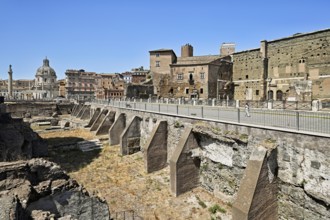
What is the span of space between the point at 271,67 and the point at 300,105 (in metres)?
21.0

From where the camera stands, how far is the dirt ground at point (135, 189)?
10328 millimetres

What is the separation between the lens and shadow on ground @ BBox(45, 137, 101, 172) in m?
16.5

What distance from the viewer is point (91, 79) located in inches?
3967

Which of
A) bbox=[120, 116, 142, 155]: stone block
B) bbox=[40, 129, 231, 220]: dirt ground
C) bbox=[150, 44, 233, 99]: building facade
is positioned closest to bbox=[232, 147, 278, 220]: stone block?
bbox=[40, 129, 231, 220]: dirt ground

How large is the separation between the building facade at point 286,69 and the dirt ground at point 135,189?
1984 centimetres

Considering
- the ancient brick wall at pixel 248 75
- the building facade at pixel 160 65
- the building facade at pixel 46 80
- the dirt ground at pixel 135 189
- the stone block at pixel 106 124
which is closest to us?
the dirt ground at pixel 135 189

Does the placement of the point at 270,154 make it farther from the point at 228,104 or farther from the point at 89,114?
the point at 89,114

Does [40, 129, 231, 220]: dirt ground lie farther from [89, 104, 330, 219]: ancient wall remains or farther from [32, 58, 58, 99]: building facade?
[32, 58, 58, 99]: building facade

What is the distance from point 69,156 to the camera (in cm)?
1866

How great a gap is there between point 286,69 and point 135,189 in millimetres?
29749

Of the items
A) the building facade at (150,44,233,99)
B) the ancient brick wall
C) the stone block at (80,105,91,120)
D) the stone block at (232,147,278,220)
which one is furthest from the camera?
the stone block at (80,105,91,120)

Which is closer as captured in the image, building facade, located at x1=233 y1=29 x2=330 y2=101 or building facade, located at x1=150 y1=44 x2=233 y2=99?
building facade, located at x1=233 y1=29 x2=330 y2=101

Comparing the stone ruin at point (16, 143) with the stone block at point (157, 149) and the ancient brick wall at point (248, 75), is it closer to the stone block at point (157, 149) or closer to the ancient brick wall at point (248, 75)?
the stone block at point (157, 149)

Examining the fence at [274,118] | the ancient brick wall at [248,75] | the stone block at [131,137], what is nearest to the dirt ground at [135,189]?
the stone block at [131,137]
